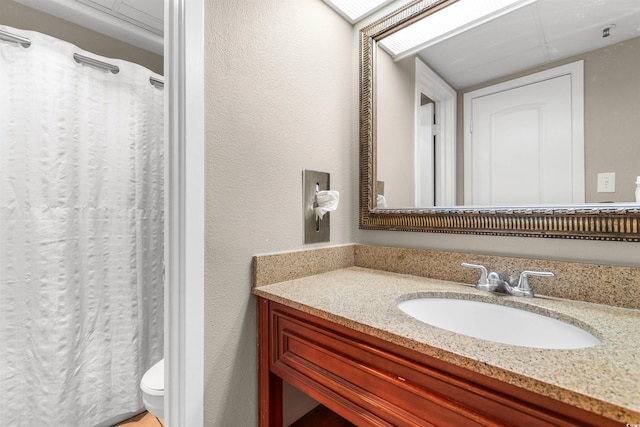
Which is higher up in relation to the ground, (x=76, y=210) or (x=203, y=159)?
(x=203, y=159)

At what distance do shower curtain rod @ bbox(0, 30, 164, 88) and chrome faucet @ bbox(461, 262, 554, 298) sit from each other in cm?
190

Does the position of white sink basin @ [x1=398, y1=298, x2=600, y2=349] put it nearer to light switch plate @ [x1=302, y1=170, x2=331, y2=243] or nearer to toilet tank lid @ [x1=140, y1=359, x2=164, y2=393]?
light switch plate @ [x1=302, y1=170, x2=331, y2=243]

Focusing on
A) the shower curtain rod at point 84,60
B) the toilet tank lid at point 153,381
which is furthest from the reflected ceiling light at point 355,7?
the toilet tank lid at point 153,381

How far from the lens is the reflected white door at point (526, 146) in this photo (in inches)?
32.5

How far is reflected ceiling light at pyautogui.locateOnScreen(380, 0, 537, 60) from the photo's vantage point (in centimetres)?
97

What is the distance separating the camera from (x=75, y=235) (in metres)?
1.39

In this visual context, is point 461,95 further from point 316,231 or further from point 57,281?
point 57,281

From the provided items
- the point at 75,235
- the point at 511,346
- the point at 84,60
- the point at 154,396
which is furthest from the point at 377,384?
the point at 84,60

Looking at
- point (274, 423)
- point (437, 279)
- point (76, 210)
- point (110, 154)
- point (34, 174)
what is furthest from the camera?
point (110, 154)

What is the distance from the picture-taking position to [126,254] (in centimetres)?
155

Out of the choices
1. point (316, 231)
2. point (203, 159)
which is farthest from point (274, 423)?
point (203, 159)

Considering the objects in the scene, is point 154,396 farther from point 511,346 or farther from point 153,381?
point 511,346

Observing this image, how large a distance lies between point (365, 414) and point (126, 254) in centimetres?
150

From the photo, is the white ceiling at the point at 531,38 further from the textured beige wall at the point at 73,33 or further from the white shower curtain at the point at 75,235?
the textured beige wall at the point at 73,33
